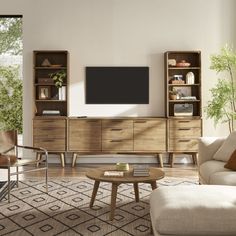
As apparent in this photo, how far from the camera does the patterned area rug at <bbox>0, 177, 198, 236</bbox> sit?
10.6 feet

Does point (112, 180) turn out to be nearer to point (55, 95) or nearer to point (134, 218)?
point (134, 218)

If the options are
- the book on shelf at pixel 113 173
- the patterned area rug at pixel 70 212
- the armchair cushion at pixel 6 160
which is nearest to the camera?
the patterned area rug at pixel 70 212

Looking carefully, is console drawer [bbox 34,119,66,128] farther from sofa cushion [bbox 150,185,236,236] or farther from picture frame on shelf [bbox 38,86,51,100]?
sofa cushion [bbox 150,185,236,236]

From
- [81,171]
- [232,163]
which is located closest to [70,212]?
[232,163]

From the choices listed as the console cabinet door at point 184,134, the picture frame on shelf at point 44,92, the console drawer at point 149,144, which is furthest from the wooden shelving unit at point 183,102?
the picture frame on shelf at point 44,92

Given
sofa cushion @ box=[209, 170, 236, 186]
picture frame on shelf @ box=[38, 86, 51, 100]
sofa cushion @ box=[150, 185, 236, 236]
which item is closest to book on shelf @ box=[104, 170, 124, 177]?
sofa cushion @ box=[209, 170, 236, 186]

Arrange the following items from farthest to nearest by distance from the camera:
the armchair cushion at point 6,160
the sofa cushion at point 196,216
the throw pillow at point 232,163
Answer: the armchair cushion at point 6,160, the throw pillow at point 232,163, the sofa cushion at point 196,216

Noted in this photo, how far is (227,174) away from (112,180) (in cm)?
105

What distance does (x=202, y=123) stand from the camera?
21.0 feet

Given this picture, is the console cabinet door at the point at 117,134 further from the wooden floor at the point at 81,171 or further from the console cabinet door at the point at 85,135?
the wooden floor at the point at 81,171

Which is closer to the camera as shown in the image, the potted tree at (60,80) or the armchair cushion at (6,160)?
the armchair cushion at (6,160)

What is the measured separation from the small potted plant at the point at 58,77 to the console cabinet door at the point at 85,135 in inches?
25.9

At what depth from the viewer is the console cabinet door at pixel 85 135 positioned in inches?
249

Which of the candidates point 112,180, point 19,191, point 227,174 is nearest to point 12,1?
point 19,191
